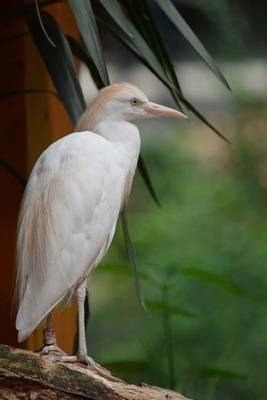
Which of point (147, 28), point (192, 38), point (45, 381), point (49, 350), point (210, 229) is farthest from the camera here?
point (210, 229)

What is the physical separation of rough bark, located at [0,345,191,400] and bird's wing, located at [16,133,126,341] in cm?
13

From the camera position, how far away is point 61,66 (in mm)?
1956

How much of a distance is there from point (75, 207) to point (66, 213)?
0.02m

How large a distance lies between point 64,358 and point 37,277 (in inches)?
5.8

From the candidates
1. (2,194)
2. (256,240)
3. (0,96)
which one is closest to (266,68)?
(256,240)

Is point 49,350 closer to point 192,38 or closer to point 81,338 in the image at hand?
point 81,338

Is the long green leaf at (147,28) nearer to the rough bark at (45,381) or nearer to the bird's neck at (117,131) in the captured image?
the bird's neck at (117,131)

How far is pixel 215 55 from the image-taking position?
11.0 ft

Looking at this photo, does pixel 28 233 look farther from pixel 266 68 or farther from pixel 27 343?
pixel 266 68

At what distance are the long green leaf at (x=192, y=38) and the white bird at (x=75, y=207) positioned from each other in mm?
110

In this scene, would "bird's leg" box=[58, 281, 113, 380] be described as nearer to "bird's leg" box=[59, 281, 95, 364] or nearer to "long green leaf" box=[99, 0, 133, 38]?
"bird's leg" box=[59, 281, 95, 364]

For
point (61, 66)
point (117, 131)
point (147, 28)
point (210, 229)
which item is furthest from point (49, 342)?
point (210, 229)

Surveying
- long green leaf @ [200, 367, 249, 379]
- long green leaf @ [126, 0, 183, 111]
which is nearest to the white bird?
long green leaf @ [126, 0, 183, 111]

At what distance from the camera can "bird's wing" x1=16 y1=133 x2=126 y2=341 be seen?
1747 mm
